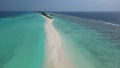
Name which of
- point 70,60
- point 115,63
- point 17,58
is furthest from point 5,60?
point 115,63

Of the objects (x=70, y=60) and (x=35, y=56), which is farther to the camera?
(x=35, y=56)

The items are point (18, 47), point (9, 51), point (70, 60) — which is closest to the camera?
point (70, 60)

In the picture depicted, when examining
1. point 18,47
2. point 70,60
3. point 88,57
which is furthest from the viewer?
point 18,47

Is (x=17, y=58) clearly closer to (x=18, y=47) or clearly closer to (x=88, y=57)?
(x=18, y=47)

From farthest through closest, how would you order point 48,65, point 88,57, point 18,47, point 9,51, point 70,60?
1. point 18,47
2. point 9,51
3. point 88,57
4. point 70,60
5. point 48,65

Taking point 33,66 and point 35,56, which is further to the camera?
point 35,56

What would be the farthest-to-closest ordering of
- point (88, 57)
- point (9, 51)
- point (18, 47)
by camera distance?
point (18, 47)
point (9, 51)
point (88, 57)

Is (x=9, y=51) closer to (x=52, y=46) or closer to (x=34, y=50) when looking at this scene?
(x=34, y=50)

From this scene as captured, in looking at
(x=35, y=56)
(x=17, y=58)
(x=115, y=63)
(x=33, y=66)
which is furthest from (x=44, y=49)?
(x=115, y=63)
